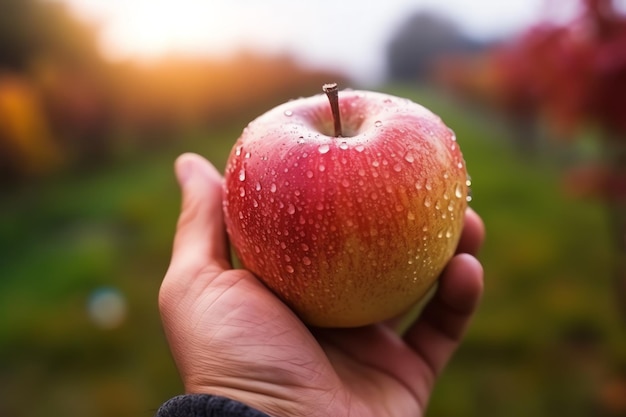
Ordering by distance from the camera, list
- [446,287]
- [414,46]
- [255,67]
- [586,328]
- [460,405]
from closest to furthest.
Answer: [446,287] → [460,405] → [586,328] → [255,67] → [414,46]

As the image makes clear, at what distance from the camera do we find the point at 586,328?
166 centimetres

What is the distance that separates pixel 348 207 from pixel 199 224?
0.28 meters

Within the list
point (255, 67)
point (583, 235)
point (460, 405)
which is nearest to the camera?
point (460, 405)

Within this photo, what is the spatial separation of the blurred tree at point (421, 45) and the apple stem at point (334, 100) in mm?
1447

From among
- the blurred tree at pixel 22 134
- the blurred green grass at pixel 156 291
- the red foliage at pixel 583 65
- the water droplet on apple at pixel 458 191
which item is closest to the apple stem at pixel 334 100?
the water droplet on apple at pixel 458 191

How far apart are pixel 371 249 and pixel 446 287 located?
236 mm

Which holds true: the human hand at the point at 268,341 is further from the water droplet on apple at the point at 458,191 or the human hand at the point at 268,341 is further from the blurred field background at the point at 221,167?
the blurred field background at the point at 221,167

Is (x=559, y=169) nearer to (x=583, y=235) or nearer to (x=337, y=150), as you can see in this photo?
(x=583, y=235)

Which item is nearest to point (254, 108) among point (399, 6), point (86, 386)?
point (399, 6)

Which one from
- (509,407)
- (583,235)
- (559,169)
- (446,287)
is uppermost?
(446,287)

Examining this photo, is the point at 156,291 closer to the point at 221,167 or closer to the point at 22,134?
the point at 221,167

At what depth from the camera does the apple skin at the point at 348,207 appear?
0.72 metres

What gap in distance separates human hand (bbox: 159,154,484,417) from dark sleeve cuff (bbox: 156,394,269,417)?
0.04 metres

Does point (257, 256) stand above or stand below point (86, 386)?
above
